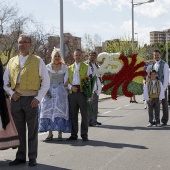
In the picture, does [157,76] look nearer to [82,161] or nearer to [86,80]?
[86,80]

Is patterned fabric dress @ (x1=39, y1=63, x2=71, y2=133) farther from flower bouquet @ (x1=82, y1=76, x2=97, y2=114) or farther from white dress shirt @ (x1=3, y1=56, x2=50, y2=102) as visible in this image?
white dress shirt @ (x1=3, y1=56, x2=50, y2=102)

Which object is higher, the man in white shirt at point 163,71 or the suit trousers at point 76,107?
the man in white shirt at point 163,71

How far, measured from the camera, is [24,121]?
726 centimetres

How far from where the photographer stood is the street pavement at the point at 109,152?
709 cm

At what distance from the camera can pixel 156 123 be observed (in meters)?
12.1

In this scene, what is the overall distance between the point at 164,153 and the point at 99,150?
3.74 feet

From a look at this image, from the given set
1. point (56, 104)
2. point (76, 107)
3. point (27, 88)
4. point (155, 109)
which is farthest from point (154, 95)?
point (27, 88)

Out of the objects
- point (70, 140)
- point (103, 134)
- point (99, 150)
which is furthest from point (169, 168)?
point (103, 134)

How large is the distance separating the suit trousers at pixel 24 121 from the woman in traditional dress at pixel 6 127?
9cm

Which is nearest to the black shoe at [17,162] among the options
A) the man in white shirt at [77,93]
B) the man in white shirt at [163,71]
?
the man in white shirt at [77,93]

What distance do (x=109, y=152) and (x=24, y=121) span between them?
1755 mm

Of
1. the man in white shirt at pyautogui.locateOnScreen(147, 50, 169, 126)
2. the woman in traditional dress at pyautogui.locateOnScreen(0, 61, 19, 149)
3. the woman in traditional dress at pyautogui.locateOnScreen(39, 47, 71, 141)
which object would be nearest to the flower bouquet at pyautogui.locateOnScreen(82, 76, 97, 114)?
the woman in traditional dress at pyautogui.locateOnScreen(39, 47, 71, 141)

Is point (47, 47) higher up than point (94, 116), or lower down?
higher up

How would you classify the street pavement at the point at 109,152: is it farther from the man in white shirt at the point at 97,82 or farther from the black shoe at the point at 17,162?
the man in white shirt at the point at 97,82
